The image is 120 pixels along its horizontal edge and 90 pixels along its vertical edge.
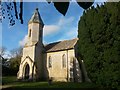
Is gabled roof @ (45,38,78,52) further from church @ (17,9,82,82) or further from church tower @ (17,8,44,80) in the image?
church tower @ (17,8,44,80)

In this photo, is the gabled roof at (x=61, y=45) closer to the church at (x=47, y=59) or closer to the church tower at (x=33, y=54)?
the church at (x=47, y=59)

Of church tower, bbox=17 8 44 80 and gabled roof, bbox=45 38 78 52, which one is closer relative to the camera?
gabled roof, bbox=45 38 78 52

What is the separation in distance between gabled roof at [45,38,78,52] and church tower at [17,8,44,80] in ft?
6.02

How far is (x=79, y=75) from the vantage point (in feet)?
107

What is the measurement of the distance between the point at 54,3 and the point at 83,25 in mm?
23280

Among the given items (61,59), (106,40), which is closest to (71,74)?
(61,59)

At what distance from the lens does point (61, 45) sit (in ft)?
123

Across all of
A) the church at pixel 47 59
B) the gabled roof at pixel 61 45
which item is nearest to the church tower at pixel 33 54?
the church at pixel 47 59

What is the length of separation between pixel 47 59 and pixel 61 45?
3297 millimetres

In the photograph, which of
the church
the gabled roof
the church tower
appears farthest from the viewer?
the church tower

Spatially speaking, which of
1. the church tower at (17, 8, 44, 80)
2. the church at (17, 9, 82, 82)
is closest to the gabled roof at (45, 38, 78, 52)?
the church at (17, 9, 82, 82)

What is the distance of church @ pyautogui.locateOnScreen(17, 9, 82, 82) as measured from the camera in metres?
33.9

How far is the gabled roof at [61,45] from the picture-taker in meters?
35.3

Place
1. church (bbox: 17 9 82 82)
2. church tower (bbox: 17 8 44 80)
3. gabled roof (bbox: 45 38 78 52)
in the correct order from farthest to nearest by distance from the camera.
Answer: church tower (bbox: 17 8 44 80)
gabled roof (bbox: 45 38 78 52)
church (bbox: 17 9 82 82)
